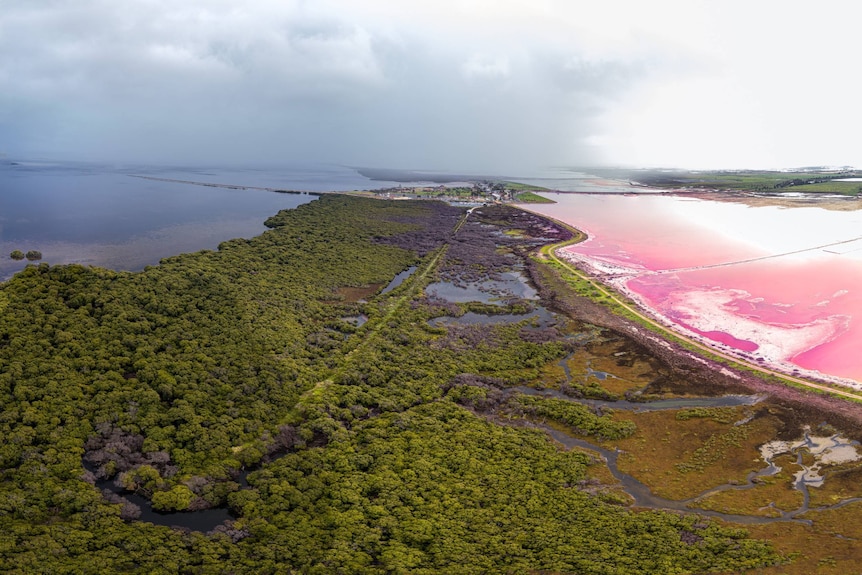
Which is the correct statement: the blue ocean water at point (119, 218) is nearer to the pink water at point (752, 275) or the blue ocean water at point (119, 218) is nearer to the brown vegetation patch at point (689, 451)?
the brown vegetation patch at point (689, 451)

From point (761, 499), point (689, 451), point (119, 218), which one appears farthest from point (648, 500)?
point (119, 218)

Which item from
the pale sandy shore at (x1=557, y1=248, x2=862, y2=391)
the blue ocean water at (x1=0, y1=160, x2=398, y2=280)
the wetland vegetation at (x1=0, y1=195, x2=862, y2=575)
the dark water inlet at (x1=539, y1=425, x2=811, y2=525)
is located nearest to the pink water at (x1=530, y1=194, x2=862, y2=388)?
the pale sandy shore at (x1=557, y1=248, x2=862, y2=391)

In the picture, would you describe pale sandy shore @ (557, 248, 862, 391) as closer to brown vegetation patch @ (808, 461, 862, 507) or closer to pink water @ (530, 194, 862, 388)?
pink water @ (530, 194, 862, 388)

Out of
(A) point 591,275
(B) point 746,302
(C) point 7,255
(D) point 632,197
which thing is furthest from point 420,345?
(D) point 632,197

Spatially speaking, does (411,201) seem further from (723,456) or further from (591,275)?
(723,456)

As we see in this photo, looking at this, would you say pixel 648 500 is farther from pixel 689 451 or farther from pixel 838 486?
pixel 838 486

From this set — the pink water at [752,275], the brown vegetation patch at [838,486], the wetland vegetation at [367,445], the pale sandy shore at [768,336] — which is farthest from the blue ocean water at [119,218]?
the brown vegetation patch at [838,486]

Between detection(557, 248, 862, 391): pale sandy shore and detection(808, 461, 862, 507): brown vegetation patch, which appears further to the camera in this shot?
detection(557, 248, 862, 391): pale sandy shore
